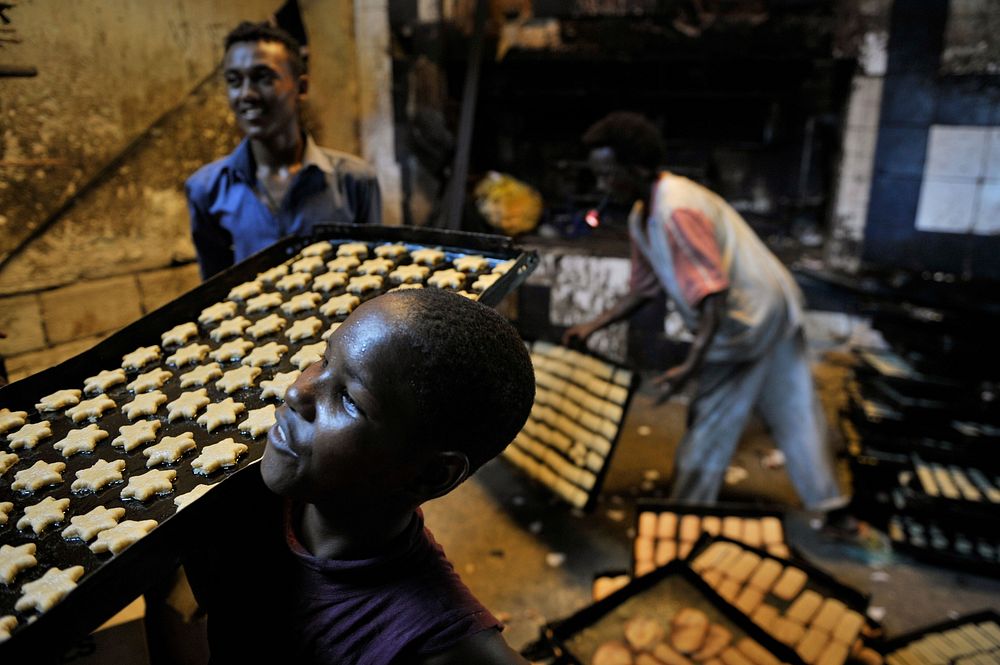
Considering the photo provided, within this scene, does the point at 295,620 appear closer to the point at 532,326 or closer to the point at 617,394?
the point at 617,394

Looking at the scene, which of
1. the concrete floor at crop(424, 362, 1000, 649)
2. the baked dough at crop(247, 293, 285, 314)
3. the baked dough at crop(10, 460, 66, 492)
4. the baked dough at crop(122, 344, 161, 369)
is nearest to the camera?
the baked dough at crop(10, 460, 66, 492)

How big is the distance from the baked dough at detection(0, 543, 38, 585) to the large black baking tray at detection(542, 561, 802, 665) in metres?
1.75

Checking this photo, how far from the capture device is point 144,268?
13.9 ft

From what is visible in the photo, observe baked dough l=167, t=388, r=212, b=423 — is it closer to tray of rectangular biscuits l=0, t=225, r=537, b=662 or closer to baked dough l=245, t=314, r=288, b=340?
tray of rectangular biscuits l=0, t=225, r=537, b=662

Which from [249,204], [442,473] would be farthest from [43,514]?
[249,204]

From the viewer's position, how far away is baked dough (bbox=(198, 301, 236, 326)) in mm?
2059

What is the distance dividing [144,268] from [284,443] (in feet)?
12.2

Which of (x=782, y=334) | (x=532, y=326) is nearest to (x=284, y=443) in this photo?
(x=782, y=334)

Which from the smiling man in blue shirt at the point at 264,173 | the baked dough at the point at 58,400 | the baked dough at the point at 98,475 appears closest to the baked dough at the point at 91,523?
the baked dough at the point at 98,475

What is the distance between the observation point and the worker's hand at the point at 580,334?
3.97 meters

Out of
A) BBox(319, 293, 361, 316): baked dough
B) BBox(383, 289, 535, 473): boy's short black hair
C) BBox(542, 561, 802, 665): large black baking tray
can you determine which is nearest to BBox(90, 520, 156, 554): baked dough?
BBox(383, 289, 535, 473): boy's short black hair

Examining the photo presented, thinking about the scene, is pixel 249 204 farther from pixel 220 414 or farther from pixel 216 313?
pixel 220 414

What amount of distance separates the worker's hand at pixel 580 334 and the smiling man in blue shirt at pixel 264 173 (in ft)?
5.19

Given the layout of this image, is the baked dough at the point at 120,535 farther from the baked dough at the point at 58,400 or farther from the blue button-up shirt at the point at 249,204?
the blue button-up shirt at the point at 249,204
